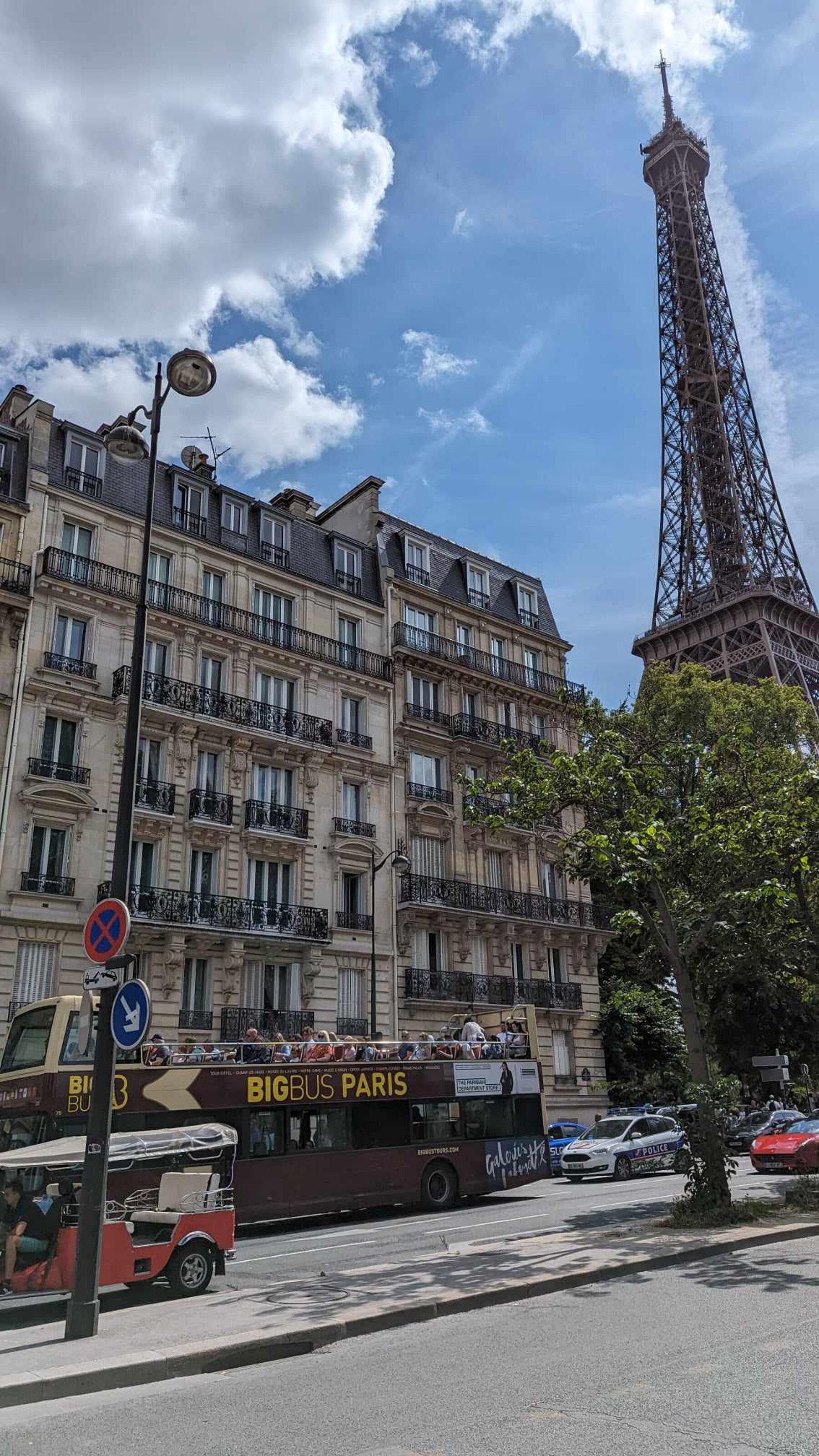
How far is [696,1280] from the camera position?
1051cm

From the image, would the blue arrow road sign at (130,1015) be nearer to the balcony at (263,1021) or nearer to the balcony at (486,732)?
the balcony at (263,1021)

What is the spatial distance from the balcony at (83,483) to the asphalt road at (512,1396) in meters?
25.1

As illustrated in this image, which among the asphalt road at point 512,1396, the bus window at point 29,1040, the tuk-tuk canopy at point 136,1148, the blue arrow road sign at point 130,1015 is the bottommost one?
the asphalt road at point 512,1396

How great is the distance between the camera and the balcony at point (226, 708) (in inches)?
1130

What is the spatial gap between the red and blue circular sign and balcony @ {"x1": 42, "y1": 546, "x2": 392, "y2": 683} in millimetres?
16680

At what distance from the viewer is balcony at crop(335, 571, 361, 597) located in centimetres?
3541

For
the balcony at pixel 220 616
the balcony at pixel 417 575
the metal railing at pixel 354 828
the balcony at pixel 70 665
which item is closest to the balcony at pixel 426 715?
the balcony at pixel 220 616

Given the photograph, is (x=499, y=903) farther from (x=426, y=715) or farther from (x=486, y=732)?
(x=426, y=715)

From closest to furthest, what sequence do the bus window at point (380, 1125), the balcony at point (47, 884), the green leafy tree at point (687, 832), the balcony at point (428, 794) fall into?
the green leafy tree at point (687, 832)
the bus window at point (380, 1125)
the balcony at point (47, 884)
the balcony at point (428, 794)

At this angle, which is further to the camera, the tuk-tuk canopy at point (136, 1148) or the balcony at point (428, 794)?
the balcony at point (428, 794)

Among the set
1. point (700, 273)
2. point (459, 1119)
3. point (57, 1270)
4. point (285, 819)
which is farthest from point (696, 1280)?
point (700, 273)

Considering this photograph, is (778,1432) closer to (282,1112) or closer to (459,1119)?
(282,1112)

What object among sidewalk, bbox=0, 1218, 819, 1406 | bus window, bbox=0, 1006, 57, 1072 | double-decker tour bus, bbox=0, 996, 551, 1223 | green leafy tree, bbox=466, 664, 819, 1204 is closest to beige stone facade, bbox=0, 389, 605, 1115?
bus window, bbox=0, 1006, 57, 1072

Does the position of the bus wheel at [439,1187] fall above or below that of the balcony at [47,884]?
below
